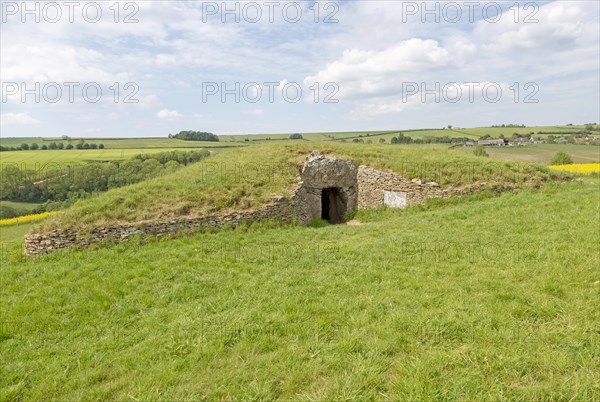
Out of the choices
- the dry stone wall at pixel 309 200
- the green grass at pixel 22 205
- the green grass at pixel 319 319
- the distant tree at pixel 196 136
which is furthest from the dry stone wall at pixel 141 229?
the distant tree at pixel 196 136

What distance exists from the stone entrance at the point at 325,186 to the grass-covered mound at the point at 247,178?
61cm

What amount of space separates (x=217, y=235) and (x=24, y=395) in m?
6.86

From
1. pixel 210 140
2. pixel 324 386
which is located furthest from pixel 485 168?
pixel 210 140

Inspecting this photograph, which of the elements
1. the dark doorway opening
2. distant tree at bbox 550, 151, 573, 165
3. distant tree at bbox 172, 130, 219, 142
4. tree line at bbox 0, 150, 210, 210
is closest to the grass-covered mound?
the dark doorway opening

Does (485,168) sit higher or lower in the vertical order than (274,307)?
higher

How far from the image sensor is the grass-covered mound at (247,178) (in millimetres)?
10914

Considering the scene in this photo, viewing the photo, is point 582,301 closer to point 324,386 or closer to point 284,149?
point 324,386

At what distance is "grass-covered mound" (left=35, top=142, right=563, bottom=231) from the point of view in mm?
10914

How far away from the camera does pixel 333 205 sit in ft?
57.0

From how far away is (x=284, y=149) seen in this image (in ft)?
56.3

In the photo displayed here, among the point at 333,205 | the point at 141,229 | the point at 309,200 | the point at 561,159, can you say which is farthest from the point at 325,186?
the point at 561,159

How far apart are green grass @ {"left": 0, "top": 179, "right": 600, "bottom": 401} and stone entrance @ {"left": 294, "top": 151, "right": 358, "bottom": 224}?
4.36m

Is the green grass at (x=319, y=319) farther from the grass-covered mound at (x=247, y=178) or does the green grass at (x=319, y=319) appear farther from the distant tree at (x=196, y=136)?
the distant tree at (x=196, y=136)

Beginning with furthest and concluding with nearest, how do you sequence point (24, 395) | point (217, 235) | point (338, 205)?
point (338, 205)
point (217, 235)
point (24, 395)
